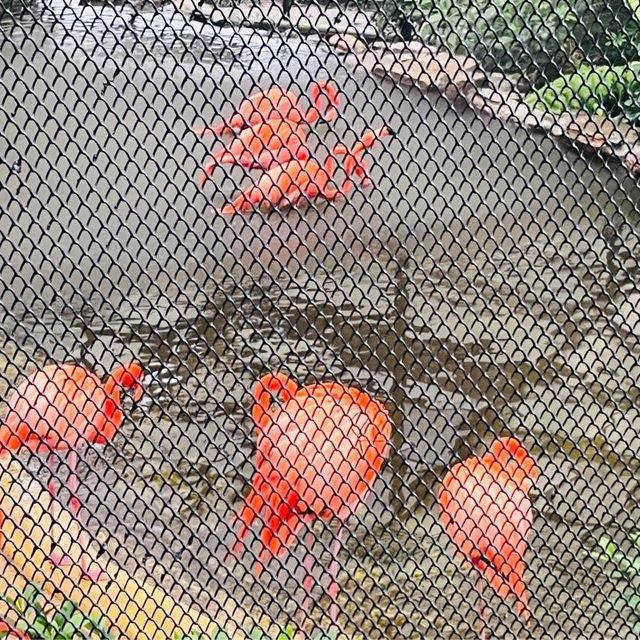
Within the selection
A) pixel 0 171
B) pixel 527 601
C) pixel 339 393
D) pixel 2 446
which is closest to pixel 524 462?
pixel 527 601

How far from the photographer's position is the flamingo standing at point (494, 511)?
1267mm

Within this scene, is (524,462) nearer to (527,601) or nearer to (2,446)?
(527,601)

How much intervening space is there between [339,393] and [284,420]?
0.28 feet

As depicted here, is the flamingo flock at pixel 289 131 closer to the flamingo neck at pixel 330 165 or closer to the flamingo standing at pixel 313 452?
the flamingo neck at pixel 330 165

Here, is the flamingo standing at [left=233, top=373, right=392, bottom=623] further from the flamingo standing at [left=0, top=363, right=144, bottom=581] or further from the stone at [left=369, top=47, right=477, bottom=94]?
the stone at [left=369, top=47, right=477, bottom=94]

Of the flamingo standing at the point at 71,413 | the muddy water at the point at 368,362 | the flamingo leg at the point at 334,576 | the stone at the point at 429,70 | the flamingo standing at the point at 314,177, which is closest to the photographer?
the stone at the point at 429,70

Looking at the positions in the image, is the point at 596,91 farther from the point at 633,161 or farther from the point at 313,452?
the point at 313,452

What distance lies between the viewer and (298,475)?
1.17 meters

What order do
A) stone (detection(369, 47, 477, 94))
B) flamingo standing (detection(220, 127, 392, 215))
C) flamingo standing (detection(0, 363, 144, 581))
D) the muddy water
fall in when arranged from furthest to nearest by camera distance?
flamingo standing (detection(0, 363, 144, 581)), the muddy water, flamingo standing (detection(220, 127, 392, 215)), stone (detection(369, 47, 477, 94))

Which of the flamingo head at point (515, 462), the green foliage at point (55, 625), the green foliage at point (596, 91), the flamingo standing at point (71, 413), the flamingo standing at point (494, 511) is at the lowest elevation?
the green foliage at point (55, 625)

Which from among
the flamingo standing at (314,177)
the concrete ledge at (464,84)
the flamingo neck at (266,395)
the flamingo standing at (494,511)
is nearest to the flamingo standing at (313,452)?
the flamingo neck at (266,395)

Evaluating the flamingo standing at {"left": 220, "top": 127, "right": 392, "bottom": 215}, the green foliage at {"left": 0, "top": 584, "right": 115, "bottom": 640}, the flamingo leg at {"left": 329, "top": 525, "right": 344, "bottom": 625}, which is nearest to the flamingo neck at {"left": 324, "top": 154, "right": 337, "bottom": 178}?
the flamingo standing at {"left": 220, "top": 127, "right": 392, "bottom": 215}

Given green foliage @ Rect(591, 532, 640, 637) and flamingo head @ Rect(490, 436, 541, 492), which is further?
green foliage @ Rect(591, 532, 640, 637)

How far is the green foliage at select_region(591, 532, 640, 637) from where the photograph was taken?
141cm
